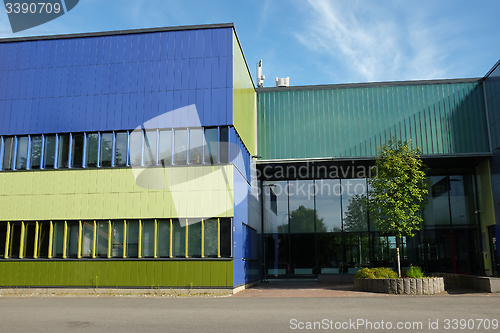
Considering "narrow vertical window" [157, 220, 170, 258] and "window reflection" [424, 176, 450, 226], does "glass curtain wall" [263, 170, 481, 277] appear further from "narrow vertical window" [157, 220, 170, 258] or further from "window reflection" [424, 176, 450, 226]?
"narrow vertical window" [157, 220, 170, 258]

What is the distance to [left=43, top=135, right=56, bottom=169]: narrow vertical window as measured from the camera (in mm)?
22000

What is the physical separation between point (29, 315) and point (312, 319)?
26.1 feet

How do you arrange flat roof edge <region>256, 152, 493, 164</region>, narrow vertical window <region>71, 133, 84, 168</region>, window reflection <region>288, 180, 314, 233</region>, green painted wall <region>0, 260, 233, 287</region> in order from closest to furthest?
1. green painted wall <region>0, 260, 233, 287</region>
2. narrow vertical window <region>71, 133, 84, 168</region>
3. flat roof edge <region>256, 152, 493, 164</region>
4. window reflection <region>288, 180, 314, 233</region>

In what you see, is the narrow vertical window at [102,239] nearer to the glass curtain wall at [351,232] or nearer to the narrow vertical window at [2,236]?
the narrow vertical window at [2,236]

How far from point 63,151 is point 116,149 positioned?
278 centimetres

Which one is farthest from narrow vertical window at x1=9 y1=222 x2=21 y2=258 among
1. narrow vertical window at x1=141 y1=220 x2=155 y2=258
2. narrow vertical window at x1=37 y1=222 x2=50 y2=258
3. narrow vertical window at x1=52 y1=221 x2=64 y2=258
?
narrow vertical window at x1=141 y1=220 x2=155 y2=258

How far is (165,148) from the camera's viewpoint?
20953 mm

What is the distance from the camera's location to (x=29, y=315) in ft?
42.3

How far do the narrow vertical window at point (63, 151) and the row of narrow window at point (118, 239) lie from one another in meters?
2.82

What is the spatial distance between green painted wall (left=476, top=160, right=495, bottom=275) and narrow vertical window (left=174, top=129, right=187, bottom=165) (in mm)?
17364

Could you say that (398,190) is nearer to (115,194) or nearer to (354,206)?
(354,206)

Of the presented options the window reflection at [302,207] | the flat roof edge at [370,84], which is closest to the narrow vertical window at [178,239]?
the window reflection at [302,207]

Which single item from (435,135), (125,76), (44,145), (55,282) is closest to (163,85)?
(125,76)

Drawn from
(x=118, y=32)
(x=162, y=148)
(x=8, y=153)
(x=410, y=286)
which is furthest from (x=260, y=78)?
(x=410, y=286)
